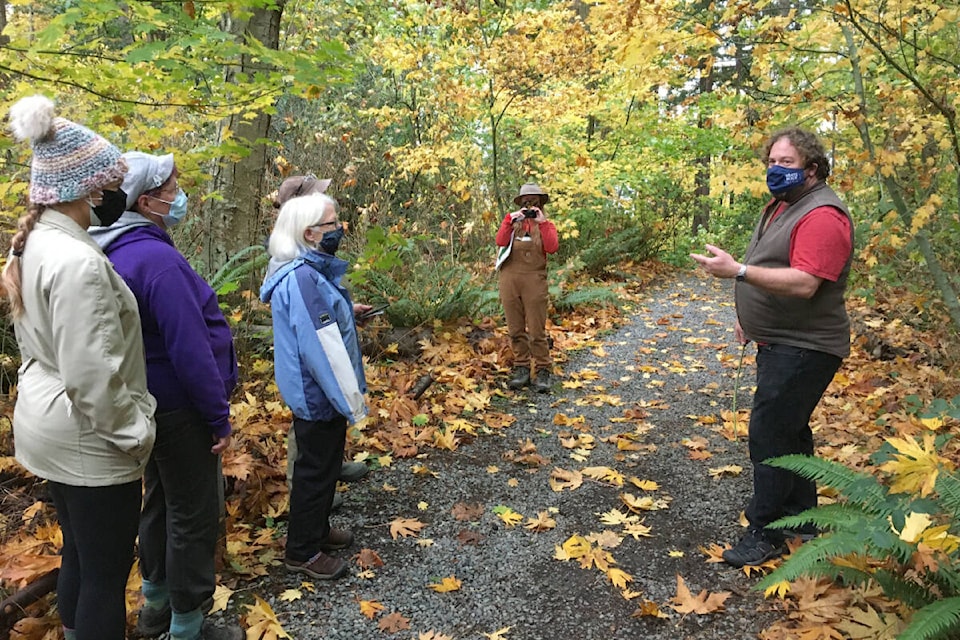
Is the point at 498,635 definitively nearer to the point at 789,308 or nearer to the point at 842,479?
the point at 842,479

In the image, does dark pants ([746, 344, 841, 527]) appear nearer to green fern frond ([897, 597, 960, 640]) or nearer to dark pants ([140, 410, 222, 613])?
green fern frond ([897, 597, 960, 640])

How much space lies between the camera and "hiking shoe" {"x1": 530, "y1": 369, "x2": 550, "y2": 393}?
6.42 m

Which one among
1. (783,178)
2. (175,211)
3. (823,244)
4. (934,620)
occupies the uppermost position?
(783,178)

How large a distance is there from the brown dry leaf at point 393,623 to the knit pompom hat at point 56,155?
2.28 meters

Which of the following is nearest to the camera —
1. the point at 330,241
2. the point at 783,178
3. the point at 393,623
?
the point at 393,623

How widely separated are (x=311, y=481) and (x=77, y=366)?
4.99 feet

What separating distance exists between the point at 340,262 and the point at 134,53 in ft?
6.63

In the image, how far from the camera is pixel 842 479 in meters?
2.96

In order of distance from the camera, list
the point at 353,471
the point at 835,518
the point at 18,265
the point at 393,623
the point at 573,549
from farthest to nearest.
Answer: the point at 353,471 → the point at 573,549 → the point at 393,623 → the point at 835,518 → the point at 18,265

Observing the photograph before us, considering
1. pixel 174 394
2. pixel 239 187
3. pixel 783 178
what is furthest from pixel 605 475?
pixel 239 187

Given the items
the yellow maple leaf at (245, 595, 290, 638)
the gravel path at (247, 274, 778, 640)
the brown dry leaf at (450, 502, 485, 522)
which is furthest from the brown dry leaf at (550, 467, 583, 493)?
the yellow maple leaf at (245, 595, 290, 638)

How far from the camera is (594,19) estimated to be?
5699 millimetres

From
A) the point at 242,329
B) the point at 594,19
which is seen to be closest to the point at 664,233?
the point at 594,19

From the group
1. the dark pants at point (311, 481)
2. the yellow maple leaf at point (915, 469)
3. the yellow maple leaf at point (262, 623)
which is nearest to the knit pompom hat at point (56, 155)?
the dark pants at point (311, 481)
